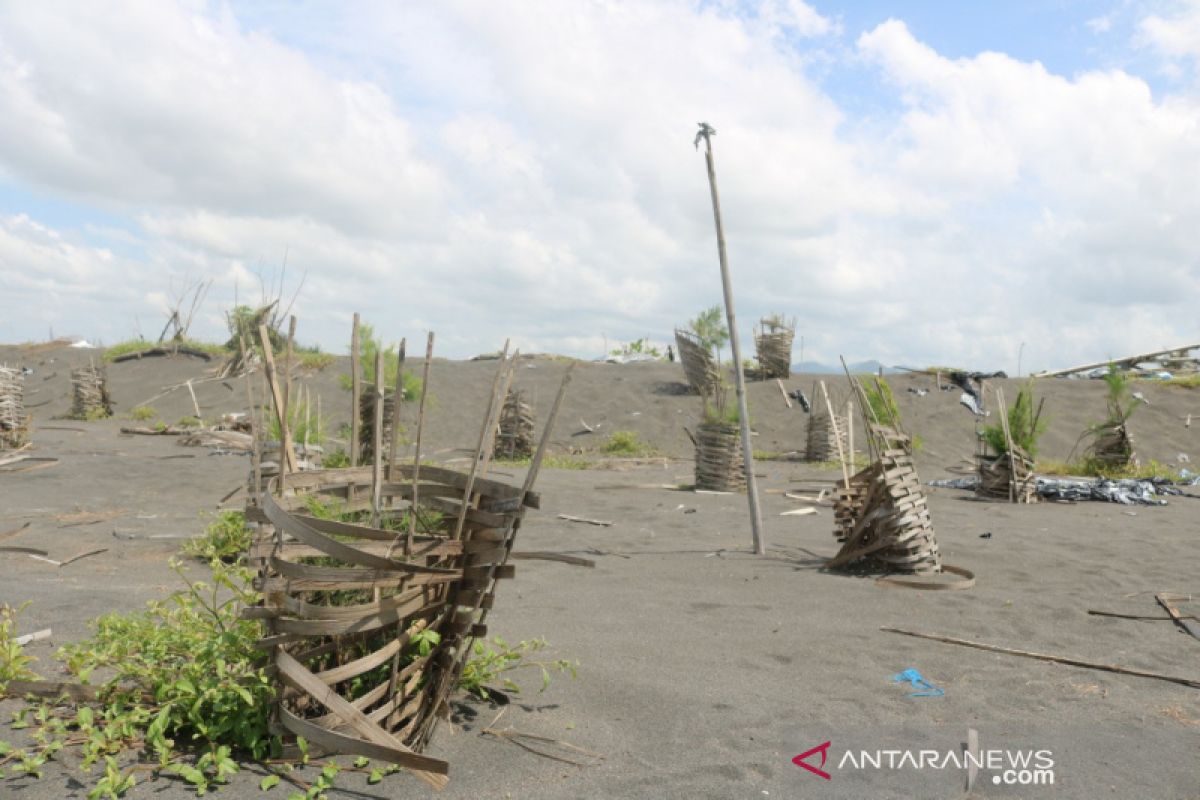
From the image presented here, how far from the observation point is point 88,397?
21.3m

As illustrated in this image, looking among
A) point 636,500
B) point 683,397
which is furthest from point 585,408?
point 636,500

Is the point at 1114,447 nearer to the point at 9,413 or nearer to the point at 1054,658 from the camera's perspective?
the point at 1054,658

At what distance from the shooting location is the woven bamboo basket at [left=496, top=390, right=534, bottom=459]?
56.9ft

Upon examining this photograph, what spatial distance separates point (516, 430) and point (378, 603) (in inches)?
573

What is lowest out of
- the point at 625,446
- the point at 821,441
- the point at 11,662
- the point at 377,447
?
the point at 11,662

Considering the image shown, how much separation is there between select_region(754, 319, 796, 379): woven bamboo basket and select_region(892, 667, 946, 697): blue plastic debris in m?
20.3

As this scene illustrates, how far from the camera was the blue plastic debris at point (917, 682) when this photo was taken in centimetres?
416

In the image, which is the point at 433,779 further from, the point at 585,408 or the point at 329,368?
the point at 329,368

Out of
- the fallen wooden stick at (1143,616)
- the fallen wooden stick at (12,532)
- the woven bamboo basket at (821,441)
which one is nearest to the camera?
the fallen wooden stick at (1143,616)

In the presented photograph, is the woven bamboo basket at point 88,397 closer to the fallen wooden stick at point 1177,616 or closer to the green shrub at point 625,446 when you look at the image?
the green shrub at point 625,446

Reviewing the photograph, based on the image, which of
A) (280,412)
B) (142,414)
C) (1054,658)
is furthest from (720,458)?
(142,414)

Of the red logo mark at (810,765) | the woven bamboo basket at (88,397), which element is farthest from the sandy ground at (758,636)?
the woven bamboo basket at (88,397)

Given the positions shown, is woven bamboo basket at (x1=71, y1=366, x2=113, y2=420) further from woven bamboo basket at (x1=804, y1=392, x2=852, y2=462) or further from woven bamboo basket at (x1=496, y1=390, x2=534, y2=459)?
woven bamboo basket at (x1=804, y1=392, x2=852, y2=462)

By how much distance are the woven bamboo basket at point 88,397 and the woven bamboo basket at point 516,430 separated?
34.1 feet
